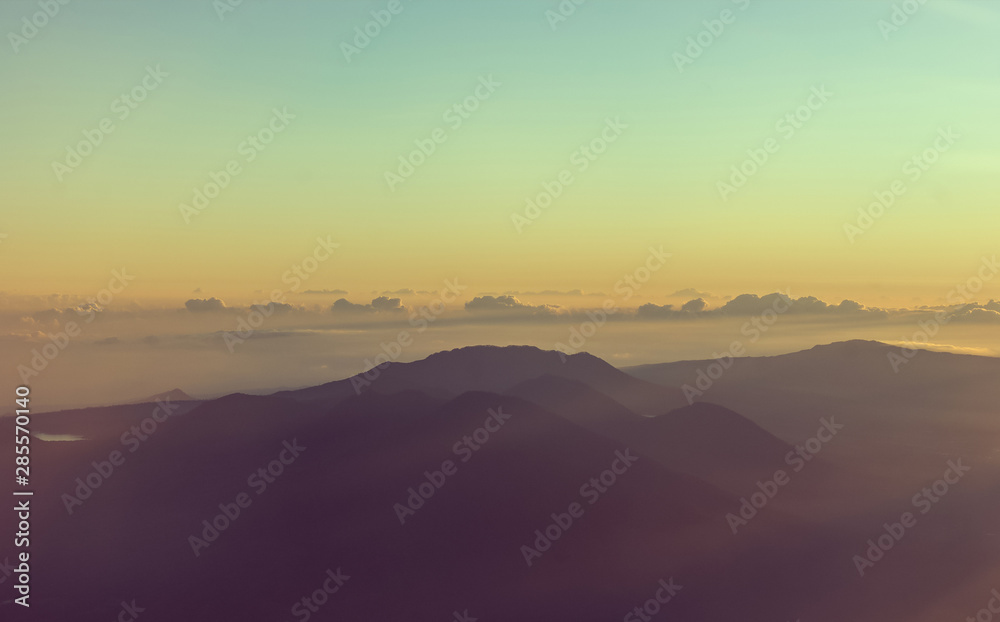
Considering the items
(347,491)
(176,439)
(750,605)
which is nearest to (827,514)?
(750,605)

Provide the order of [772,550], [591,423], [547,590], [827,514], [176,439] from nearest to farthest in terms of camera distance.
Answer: [547,590]
[772,550]
[176,439]
[827,514]
[591,423]

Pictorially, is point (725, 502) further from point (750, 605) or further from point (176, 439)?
point (176, 439)
